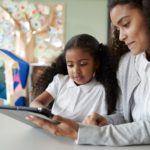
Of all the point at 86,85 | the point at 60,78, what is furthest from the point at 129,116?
the point at 60,78

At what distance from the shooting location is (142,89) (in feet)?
3.09

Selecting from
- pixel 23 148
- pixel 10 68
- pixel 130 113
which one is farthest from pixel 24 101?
pixel 23 148

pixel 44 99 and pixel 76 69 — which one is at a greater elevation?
pixel 76 69

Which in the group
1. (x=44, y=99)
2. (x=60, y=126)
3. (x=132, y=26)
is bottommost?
(x=44, y=99)

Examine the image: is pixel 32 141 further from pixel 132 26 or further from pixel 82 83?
pixel 82 83

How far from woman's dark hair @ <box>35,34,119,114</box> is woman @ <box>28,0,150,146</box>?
0.24 ft

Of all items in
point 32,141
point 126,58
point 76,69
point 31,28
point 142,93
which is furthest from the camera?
point 31,28

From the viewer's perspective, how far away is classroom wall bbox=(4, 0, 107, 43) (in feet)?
10.3

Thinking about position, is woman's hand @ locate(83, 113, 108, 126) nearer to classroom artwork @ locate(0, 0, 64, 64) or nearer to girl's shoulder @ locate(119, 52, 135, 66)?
girl's shoulder @ locate(119, 52, 135, 66)

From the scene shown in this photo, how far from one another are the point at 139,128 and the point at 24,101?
48.2 inches

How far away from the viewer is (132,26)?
865 millimetres

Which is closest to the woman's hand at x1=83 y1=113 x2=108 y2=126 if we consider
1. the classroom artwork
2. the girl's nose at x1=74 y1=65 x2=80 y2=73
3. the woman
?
the woman

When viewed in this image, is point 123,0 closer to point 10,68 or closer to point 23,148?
point 23,148

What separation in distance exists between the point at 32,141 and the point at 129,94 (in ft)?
1.26
